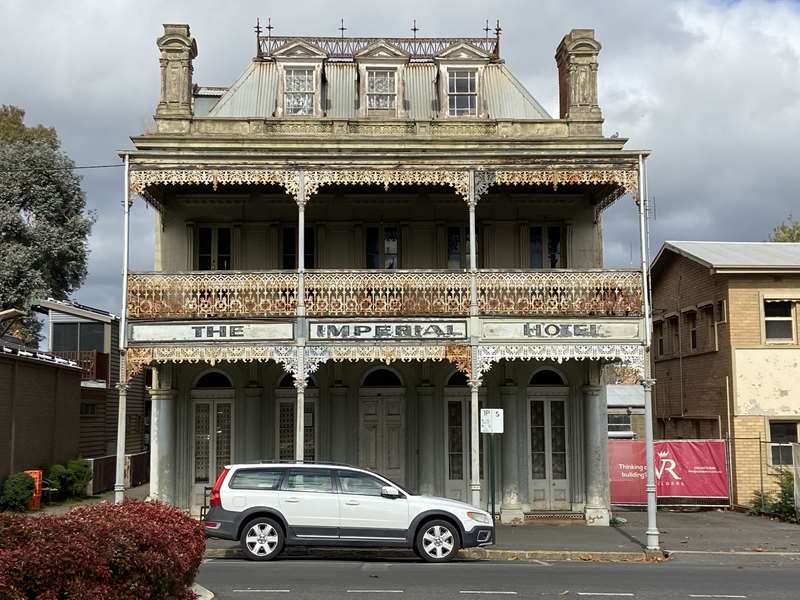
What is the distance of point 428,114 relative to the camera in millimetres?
22312

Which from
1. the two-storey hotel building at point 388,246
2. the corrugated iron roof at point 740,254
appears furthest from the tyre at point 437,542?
the corrugated iron roof at point 740,254

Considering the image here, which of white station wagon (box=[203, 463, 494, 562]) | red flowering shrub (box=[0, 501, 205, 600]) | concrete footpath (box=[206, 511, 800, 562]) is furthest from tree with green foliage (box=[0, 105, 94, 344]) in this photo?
red flowering shrub (box=[0, 501, 205, 600])

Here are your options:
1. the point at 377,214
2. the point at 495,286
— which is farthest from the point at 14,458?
the point at 495,286

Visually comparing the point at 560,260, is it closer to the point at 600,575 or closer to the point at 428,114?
the point at 428,114

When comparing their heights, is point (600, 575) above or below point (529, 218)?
below

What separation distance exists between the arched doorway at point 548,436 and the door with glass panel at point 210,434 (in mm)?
6888

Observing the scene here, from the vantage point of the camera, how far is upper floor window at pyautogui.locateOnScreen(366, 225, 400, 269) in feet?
70.5

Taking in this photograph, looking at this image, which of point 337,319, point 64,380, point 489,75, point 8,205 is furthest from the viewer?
point 8,205

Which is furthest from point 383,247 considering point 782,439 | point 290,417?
point 782,439

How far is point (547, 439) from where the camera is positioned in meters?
21.3

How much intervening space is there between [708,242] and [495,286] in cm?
1199

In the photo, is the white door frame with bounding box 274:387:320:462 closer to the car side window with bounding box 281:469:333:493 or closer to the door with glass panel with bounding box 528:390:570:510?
the door with glass panel with bounding box 528:390:570:510

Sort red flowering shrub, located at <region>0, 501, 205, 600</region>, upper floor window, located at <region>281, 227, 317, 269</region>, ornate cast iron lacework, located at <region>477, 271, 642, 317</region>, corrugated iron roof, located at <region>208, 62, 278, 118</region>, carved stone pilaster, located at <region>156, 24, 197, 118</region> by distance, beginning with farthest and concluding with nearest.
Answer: corrugated iron roof, located at <region>208, 62, 278, 118</region> < upper floor window, located at <region>281, 227, 317, 269</region> < carved stone pilaster, located at <region>156, 24, 197, 118</region> < ornate cast iron lacework, located at <region>477, 271, 642, 317</region> < red flowering shrub, located at <region>0, 501, 205, 600</region>

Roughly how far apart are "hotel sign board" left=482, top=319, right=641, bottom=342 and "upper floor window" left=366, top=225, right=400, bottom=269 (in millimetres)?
3879
